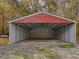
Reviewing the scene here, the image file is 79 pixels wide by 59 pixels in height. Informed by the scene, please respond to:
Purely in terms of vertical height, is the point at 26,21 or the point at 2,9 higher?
the point at 2,9

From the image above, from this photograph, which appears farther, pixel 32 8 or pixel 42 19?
pixel 32 8

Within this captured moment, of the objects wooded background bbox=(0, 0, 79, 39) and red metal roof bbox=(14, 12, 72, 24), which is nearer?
red metal roof bbox=(14, 12, 72, 24)

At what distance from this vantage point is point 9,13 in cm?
2564

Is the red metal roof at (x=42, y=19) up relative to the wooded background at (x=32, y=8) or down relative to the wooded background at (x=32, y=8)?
down

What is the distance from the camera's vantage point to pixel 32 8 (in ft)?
101

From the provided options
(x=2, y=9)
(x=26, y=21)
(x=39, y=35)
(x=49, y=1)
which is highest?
(x=49, y=1)

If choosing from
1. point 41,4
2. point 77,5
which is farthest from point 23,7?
point 77,5

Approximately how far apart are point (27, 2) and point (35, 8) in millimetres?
1601

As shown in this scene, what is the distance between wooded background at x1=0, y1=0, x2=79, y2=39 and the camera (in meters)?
24.2

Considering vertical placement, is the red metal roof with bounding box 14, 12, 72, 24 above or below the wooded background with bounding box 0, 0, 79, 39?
below

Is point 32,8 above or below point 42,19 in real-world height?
above

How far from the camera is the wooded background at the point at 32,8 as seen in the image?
2422cm

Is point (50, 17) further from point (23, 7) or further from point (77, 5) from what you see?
point (23, 7)

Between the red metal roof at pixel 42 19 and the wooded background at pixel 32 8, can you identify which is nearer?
the red metal roof at pixel 42 19
